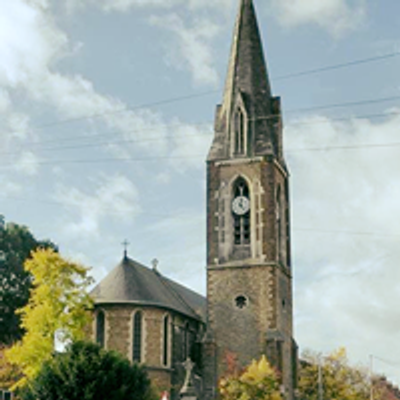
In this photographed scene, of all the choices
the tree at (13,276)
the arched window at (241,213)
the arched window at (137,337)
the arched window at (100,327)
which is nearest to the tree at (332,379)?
the arched window at (241,213)

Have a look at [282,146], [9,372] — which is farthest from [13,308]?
[282,146]

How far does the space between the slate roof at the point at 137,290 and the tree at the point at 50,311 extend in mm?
3599

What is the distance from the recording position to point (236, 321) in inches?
2162

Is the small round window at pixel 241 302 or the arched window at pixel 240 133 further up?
the arched window at pixel 240 133

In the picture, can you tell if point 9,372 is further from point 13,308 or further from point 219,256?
point 219,256

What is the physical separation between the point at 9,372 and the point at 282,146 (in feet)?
78.1

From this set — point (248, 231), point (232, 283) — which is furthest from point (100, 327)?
point (248, 231)

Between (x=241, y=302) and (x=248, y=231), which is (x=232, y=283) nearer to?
(x=241, y=302)

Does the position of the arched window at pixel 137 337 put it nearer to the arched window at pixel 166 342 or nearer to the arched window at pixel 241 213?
the arched window at pixel 166 342

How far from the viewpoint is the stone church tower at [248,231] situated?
54375 millimetres

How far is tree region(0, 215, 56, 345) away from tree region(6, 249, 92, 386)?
13.6m

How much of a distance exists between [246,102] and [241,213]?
8119 millimetres

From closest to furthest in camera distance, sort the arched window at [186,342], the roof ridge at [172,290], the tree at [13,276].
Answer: the arched window at [186,342], the roof ridge at [172,290], the tree at [13,276]

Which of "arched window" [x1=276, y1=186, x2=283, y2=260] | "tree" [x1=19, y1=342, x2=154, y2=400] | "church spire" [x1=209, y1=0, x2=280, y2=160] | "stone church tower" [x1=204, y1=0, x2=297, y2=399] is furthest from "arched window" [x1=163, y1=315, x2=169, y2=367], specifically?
"tree" [x1=19, y1=342, x2=154, y2=400]
